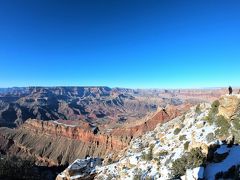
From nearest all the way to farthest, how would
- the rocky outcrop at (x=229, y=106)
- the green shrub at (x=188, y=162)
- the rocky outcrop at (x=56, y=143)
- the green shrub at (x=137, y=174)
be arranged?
the green shrub at (x=188, y=162) < the green shrub at (x=137, y=174) < the rocky outcrop at (x=229, y=106) < the rocky outcrop at (x=56, y=143)

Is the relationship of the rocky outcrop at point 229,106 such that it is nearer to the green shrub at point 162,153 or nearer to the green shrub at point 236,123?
the green shrub at point 236,123

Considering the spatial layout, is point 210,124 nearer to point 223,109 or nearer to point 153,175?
point 223,109

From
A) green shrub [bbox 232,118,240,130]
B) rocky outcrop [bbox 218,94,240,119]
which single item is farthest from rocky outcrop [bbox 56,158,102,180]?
green shrub [bbox 232,118,240,130]

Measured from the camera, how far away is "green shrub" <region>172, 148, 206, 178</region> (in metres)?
22.6

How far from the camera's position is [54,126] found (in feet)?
458

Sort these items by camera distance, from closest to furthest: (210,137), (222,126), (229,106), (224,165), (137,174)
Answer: (224,165) < (210,137) < (137,174) < (222,126) < (229,106)

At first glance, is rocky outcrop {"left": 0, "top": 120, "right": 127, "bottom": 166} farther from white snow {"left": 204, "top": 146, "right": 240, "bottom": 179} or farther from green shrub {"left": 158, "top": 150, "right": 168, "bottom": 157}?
white snow {"left": 204, "top": 146, "right": 240, "bottom": 179}

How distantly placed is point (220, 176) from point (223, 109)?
44.1ft

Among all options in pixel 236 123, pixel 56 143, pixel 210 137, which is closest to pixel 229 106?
pixel 236 123

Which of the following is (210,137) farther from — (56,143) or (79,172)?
(56,143)

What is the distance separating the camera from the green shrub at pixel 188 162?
890 inches

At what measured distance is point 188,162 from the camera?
23547 mm

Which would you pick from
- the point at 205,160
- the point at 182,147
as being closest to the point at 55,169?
the point at 182,147

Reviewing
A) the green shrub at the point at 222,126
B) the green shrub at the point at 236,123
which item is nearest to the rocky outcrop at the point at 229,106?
the green shrub at the point at 222,126
